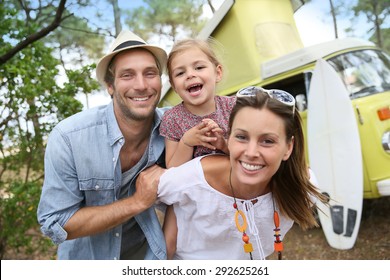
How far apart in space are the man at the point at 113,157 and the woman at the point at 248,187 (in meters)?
0.11

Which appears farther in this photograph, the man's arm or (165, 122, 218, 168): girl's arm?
the man's arm

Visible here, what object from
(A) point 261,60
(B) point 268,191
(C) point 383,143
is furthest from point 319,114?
(B) point 268,191

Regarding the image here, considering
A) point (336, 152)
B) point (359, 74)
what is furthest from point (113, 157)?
point (359, 74)

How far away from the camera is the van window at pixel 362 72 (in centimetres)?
245

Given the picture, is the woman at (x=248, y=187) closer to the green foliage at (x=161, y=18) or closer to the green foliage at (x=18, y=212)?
the green foliage at (x=161, y=18)

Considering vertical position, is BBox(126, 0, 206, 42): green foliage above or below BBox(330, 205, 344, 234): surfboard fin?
above

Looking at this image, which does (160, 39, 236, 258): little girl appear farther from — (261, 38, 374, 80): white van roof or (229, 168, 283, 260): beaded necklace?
(261, 38, 374, 80): white van roof

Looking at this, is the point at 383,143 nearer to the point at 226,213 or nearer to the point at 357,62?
the point at 357,62

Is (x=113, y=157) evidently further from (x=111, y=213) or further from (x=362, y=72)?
(x=362, y=72)

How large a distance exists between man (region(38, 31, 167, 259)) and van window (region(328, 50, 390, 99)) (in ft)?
5.23

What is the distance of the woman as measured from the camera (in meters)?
0.97

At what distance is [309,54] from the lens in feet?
8.25

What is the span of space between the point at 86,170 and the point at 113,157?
84mm

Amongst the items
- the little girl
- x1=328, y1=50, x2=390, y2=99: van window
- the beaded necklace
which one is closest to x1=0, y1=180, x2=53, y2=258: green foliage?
the little girl
